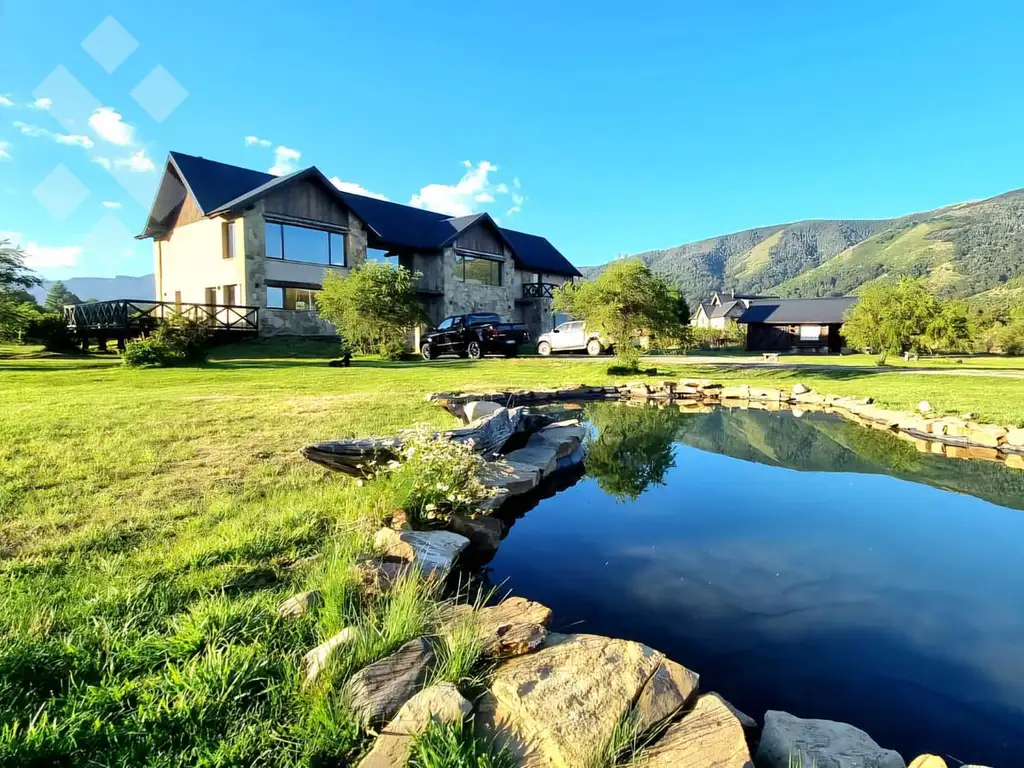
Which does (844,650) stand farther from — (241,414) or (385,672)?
(241,414)

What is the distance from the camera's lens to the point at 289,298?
26.3 meters

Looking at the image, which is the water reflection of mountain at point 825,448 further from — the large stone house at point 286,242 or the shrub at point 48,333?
the shrub at point 48,333

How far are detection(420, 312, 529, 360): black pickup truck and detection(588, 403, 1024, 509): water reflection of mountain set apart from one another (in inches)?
432

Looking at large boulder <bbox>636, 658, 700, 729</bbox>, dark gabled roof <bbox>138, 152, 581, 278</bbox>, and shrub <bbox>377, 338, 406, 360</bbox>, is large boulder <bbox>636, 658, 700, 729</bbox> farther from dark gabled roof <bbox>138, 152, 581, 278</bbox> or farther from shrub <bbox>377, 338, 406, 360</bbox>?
dark gabled roof <bbox>138, 152, 581, 278</bbox>

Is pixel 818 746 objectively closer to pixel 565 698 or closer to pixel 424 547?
pixel 565 698

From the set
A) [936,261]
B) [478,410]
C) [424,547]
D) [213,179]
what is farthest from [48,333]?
[936,261]

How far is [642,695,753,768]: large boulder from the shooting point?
205cm

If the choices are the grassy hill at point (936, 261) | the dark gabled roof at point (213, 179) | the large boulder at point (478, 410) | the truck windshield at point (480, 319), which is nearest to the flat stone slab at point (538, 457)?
the large boulder at point (478, 410)

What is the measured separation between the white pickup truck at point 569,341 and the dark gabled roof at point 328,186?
9610mm

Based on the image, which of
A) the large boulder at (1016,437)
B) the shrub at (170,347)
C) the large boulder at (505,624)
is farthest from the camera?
the shrub at (170,347)

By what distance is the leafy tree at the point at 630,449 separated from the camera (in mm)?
6961

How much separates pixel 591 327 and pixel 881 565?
44.7 feet

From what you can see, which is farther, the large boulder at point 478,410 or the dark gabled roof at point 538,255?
the dark gabled roof at point 538,255

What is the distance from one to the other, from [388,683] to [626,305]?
15.6 meters
